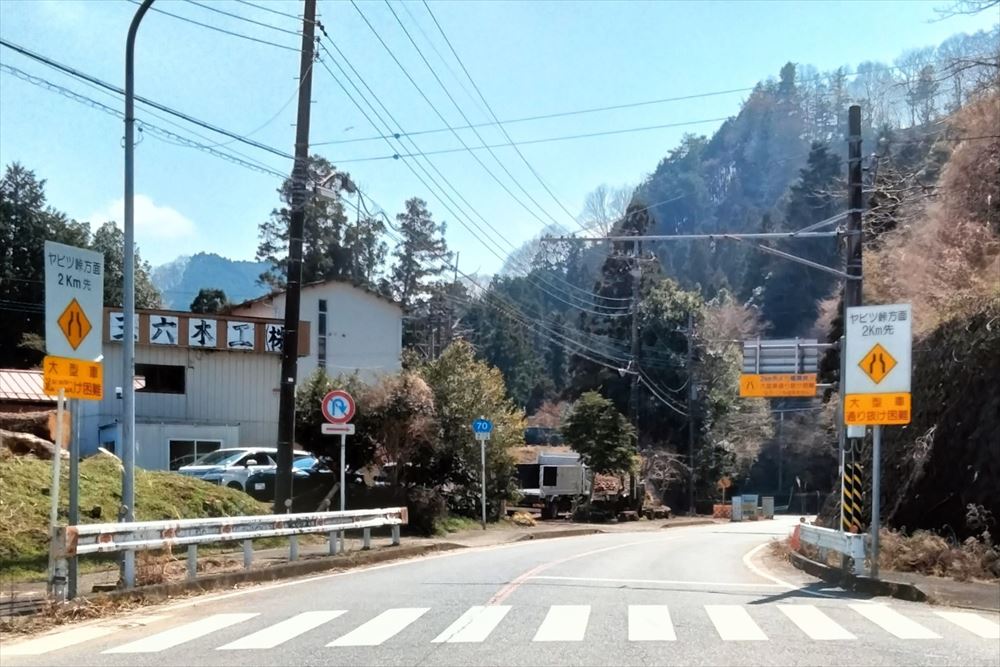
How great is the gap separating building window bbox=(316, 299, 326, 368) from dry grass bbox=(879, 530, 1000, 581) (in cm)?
3635

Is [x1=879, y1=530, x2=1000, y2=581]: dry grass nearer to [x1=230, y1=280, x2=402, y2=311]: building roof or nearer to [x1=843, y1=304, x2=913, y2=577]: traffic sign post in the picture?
[x1=843, y1=304, x2=913, y2=577]: traffic sign post

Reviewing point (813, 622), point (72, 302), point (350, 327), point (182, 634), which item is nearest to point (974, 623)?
point (813, 622)

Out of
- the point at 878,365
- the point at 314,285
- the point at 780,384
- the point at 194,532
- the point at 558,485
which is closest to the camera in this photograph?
the point at 194,532

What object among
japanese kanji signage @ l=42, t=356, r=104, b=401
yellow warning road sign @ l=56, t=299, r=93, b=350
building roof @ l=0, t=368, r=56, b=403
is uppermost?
yellow warning road sign @ l=56, t=299, r=93, b=350

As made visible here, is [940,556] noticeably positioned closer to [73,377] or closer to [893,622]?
[893,622]

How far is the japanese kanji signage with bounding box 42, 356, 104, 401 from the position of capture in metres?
11.3

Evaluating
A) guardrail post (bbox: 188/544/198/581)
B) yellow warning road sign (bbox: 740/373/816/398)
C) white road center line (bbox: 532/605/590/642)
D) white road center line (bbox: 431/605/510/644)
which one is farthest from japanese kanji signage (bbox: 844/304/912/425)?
yellow warning road sign (bbox: 740/373/816/398)

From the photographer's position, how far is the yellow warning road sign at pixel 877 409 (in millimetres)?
14953

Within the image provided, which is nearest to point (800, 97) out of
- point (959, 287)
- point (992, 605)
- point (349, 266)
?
point (349, 266)

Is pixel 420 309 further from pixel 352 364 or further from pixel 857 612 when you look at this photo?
pixel 857 612

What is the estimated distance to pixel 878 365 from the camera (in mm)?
15281

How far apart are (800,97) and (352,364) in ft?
446

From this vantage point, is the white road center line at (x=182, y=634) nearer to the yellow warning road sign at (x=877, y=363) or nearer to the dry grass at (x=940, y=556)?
the yellow warning road sign at (x=877, y=363)

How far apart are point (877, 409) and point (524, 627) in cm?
776
